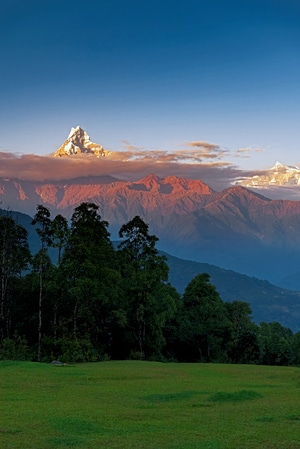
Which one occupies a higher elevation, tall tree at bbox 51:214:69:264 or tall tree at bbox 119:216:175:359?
tall tree at bbox 51:214:69:264

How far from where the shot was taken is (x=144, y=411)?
19.9 meters

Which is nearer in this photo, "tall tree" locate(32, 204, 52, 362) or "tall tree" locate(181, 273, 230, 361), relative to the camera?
"tall tree" locate(32, 204, 52, 362)

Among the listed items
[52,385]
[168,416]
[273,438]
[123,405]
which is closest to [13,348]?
[52,385]

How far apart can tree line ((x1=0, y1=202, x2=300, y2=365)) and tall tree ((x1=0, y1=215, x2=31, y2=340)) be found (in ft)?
0.37

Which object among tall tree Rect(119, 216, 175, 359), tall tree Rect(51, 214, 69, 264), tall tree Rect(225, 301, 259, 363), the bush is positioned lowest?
tall tree Rect(225, 301, 259, 363)

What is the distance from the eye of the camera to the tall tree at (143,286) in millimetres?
59312

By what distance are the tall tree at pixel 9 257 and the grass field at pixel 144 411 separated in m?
23.8

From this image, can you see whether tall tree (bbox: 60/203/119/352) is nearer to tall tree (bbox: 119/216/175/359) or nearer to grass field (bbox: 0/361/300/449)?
tall tree (bbox: 119/216/175/359)

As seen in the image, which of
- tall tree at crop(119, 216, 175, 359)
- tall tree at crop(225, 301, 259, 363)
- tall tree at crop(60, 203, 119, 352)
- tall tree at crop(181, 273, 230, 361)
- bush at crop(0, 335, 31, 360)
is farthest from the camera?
tall tree at crop(225, 301, 259, 363)

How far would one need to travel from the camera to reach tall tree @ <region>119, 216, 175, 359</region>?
59312 mm

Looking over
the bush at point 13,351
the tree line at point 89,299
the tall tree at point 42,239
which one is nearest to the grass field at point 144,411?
the bush at point 13,351

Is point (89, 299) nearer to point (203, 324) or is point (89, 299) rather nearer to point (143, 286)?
point (143, 286)

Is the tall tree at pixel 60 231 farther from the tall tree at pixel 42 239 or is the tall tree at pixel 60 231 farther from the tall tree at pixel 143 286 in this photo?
the tall tree at pixel 143 286

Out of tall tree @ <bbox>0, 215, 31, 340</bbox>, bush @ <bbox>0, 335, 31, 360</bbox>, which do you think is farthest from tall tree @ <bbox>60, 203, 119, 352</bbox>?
tall tree @ <bbox>0, 215, 31, 340</bbox>
